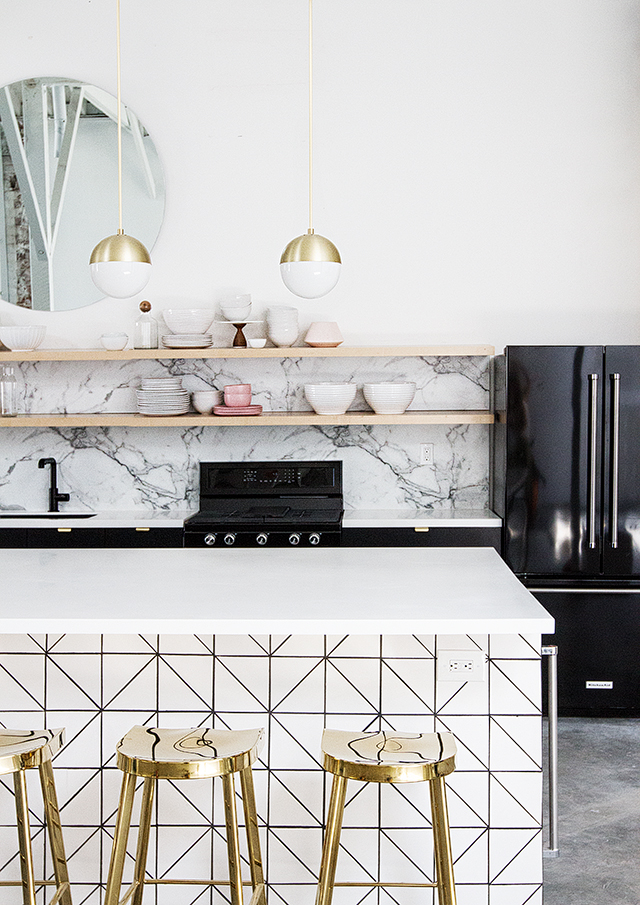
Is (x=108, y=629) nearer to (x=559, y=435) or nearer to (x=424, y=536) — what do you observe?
(x=424, y=536)

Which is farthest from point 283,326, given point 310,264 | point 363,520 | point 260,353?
point 310,264

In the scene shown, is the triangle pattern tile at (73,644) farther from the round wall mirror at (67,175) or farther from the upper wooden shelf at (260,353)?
the round wall mirror at (67,175)

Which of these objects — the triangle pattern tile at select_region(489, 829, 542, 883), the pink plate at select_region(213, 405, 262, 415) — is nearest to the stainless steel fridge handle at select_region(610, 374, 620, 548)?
the pink plate at select_region(213, 405, 262, 415)

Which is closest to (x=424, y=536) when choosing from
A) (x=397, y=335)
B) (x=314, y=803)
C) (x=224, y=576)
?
(x=397, y=335)

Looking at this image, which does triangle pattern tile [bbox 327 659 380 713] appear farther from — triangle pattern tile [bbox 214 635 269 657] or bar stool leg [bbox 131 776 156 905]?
bar stool leg [bbox 131 776 156 905]

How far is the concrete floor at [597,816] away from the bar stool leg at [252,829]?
93 centimetres

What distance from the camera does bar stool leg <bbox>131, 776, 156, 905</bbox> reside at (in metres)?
2.01

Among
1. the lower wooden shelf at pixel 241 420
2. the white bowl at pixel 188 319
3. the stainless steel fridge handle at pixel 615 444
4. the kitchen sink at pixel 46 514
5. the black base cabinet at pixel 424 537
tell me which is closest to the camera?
the stainless steel fridge handle at pixel 615 444

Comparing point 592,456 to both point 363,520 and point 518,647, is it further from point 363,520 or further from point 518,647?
point 518,647

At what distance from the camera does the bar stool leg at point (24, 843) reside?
1972 mm

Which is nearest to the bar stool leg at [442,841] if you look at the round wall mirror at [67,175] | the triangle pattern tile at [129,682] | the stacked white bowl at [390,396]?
the triangle pattern tile at [129,682]

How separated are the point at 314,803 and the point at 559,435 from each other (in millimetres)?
2146

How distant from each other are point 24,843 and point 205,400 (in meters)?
2.53

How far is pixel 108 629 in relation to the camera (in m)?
2.06
